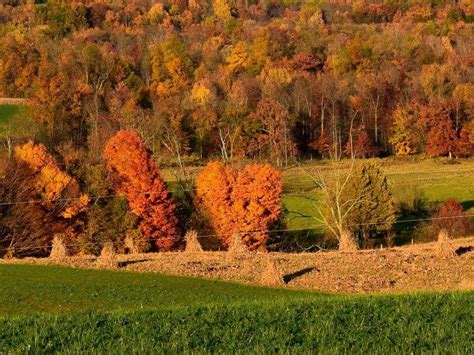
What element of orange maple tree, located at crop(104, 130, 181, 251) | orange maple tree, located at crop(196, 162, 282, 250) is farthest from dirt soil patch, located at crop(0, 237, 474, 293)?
orange maple tree, located at crop(196, 162, 282, 250)

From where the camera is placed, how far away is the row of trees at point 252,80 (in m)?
95.3

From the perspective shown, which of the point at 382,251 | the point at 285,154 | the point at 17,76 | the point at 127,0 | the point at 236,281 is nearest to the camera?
the point at 236,281

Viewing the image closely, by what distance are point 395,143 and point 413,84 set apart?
54.7 ft

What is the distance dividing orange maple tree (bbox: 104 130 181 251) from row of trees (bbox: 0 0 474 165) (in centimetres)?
323

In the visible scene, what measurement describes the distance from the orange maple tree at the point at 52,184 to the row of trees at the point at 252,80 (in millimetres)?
2893

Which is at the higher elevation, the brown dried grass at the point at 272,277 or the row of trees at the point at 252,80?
the brown dried grass at the point at 272,277

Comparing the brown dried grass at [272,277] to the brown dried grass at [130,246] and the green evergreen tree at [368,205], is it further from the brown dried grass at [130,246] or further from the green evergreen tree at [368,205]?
the green evergreen tree at [368,205]

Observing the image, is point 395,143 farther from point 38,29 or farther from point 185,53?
point 38,29

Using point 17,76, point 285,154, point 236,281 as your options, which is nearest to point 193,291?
point 236,281

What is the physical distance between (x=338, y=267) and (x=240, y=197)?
3067 centimetres

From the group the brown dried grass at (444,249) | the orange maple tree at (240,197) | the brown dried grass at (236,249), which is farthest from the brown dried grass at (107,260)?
the orange maple tree at (240,197)

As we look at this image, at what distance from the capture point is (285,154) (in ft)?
299

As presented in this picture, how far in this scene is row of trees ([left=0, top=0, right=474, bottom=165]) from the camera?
313 ft

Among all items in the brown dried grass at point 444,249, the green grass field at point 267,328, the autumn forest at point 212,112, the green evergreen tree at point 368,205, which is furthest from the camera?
the autumn forest at point 212,112
